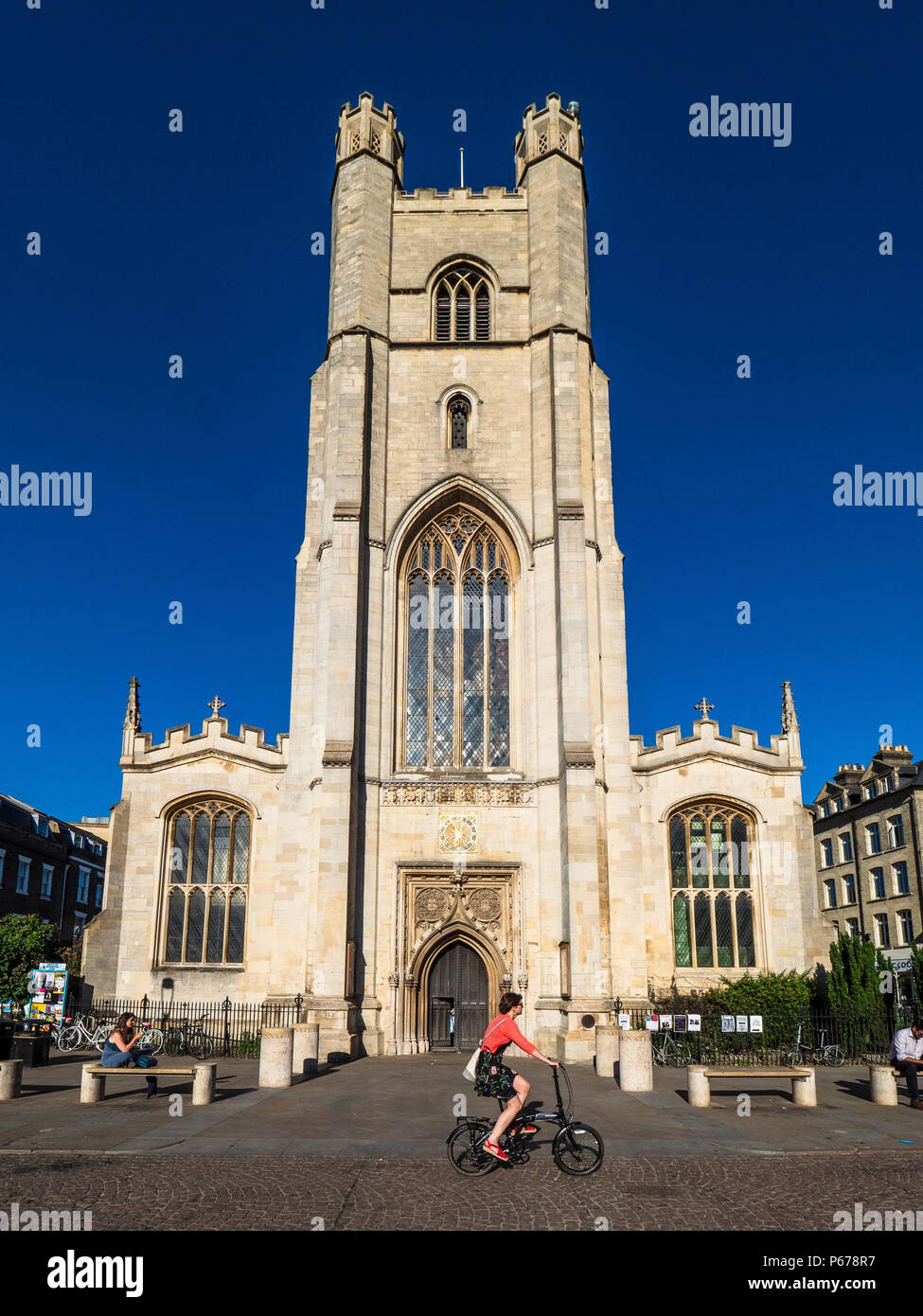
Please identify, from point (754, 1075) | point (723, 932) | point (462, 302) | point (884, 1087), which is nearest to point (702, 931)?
point (723, 932)

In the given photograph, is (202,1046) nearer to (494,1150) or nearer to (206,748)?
(206,748)

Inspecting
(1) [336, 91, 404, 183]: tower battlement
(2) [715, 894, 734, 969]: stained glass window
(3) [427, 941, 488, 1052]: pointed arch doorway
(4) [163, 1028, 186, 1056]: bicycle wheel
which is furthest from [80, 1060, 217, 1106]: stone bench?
(1) [336, 91, 404, 183]: tower battlement

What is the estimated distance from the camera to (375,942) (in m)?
22.8

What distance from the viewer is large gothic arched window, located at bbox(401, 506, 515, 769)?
24.8 m

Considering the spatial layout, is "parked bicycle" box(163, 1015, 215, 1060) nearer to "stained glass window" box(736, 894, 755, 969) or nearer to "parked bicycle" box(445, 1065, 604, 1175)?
"parked bicycle" box(445, 1065, 604, 1175)

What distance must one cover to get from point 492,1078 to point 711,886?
1779 centimetres

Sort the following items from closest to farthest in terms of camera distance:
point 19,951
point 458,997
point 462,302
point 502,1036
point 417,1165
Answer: point 502,1036 < point 417,1165 < point 458,997 < point 462,302 < point 19,951

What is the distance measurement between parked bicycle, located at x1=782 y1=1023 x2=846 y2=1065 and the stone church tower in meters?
3.84

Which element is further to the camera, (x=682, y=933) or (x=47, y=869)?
(x=47, y=869)

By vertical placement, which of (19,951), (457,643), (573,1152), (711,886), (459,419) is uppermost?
(459,419)

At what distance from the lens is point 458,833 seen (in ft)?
77.5

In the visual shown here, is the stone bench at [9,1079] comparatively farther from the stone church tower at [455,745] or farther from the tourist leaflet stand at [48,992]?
the tourist leaflet stand at [48,992]

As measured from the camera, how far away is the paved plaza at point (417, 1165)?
8.13 meters
